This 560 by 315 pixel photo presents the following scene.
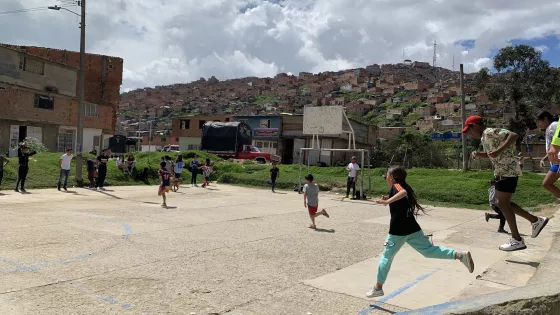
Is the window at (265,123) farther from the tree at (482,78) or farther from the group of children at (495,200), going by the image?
the group of children at (495,200)

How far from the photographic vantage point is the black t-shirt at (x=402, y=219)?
4.91m

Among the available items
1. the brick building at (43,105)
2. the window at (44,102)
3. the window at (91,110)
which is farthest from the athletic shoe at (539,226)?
the window at (91,110)

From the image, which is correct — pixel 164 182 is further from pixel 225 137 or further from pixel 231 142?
pixel 225 137

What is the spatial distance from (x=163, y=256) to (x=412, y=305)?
3.73 metres

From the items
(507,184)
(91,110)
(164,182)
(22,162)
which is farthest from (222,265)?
(91,110)

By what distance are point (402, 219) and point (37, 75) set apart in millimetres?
36265

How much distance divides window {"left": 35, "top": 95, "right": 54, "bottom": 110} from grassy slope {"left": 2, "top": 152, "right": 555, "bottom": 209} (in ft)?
41.4

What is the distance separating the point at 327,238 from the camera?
364 inches

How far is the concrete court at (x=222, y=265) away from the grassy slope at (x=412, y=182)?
6.55 m

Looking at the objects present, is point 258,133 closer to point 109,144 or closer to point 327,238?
point 109,144

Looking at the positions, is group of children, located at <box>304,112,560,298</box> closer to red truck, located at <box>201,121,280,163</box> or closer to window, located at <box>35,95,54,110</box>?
red truck, located at <box>201,121,280,163</box>

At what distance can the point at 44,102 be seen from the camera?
115 ft

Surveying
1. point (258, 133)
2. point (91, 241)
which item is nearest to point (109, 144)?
point (258, 133)

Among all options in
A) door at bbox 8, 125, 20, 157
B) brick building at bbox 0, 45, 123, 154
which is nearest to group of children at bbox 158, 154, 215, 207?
door at bbox 8, 125, 20, 157
